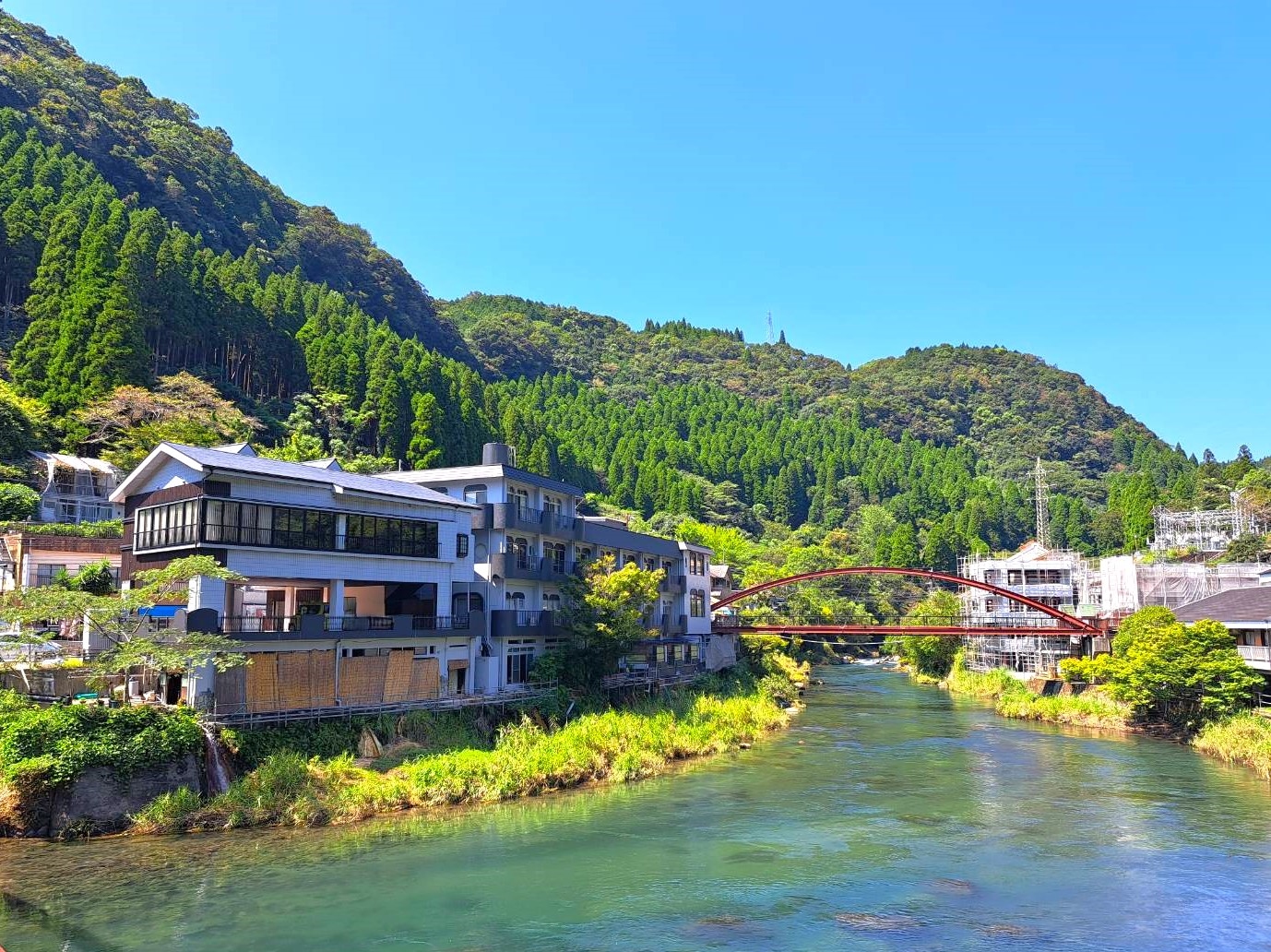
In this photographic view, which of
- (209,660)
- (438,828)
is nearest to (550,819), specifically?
(438,828)

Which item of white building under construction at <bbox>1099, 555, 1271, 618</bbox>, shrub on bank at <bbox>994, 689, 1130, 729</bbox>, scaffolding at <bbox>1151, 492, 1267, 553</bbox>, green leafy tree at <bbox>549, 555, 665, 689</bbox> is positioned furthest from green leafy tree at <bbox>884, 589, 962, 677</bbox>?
green leafy tree at <bbox>549, 555, 665, 689</bbox>

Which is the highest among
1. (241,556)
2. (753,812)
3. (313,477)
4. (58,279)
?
(58,279)

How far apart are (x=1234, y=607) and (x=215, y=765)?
34.8 metres

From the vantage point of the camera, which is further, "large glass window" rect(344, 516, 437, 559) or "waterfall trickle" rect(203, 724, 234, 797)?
"large glass window" rect(344, 516, 437, 559)

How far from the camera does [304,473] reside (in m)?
26.7

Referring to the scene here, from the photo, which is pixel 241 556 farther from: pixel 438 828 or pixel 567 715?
pixel 567 715

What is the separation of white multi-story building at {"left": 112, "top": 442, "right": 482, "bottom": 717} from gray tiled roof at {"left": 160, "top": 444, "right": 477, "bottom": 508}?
0.27ft

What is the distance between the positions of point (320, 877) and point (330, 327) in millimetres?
60881

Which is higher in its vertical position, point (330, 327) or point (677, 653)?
point (330, 327)

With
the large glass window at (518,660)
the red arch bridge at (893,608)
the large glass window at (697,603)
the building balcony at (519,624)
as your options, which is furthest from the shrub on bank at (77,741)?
the large glass window at (697,603)

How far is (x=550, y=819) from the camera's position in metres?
22.5

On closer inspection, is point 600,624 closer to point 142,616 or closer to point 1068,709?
point 142,616

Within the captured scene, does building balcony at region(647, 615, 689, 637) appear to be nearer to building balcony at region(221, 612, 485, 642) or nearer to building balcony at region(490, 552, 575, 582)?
building balcony at region(490, 552, 575, 582)

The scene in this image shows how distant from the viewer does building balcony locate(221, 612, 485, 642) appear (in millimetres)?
24156
